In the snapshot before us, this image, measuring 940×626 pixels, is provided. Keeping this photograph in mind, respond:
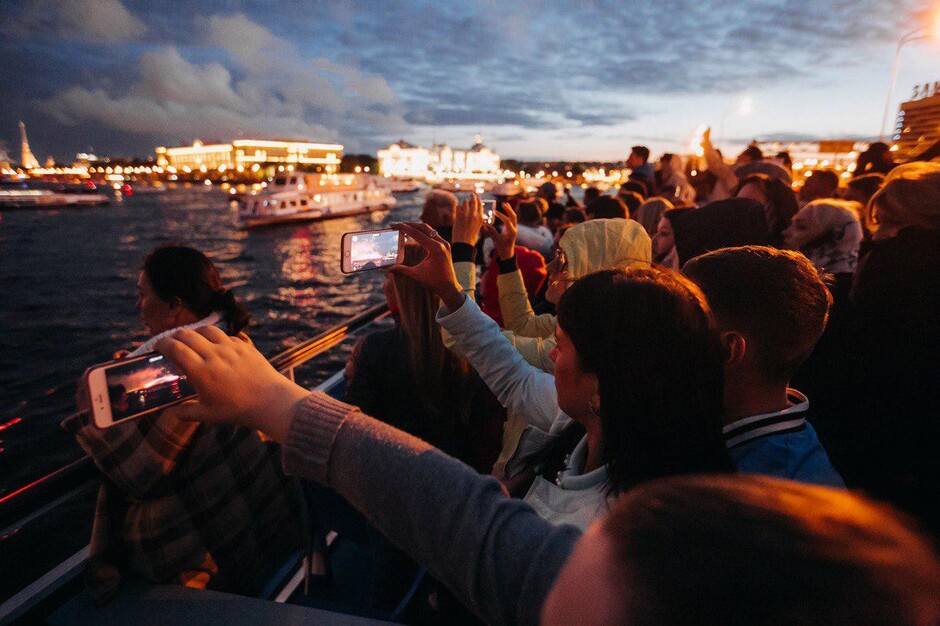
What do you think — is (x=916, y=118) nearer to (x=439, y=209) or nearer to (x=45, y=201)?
(x=439, y=209)

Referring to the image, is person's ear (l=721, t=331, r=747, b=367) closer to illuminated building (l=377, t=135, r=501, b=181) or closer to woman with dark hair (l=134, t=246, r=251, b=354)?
woman with dark hair (l=134, t=246, r=251, b=354)

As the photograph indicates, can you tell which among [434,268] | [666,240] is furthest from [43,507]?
[666,240]

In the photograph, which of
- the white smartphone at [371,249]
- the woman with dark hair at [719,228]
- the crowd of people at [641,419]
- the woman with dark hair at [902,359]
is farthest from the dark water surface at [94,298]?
the woman with dark hair at [902,359]

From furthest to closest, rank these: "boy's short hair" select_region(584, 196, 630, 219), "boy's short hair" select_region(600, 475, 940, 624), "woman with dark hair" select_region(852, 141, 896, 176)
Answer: "woman with dark hair" select_region(852, 141, 896, 176) < "boy's short hair" select_region(584, 196, 630, 219) < "boy's short hair" select_region(600, 475, 940, 624)

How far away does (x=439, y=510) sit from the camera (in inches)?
26.0

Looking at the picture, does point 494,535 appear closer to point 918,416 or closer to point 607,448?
point 607,448

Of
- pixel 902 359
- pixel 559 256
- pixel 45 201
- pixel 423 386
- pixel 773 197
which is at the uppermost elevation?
pixel 773 197

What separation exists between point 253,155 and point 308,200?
101465 mm

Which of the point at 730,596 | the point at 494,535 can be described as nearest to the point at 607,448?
the point at 494,535

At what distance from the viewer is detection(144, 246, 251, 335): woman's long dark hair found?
198cm

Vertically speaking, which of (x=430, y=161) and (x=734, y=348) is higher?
(x=430, y=161)

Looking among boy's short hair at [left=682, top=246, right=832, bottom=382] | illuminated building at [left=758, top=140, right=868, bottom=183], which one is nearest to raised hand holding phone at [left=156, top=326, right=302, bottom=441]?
boy's short hair at [left=682, top=246, right=832, bottom=382]

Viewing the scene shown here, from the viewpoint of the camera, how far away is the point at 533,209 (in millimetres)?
5461

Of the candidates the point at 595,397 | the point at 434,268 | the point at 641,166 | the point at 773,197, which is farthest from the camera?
the point at 641,166
